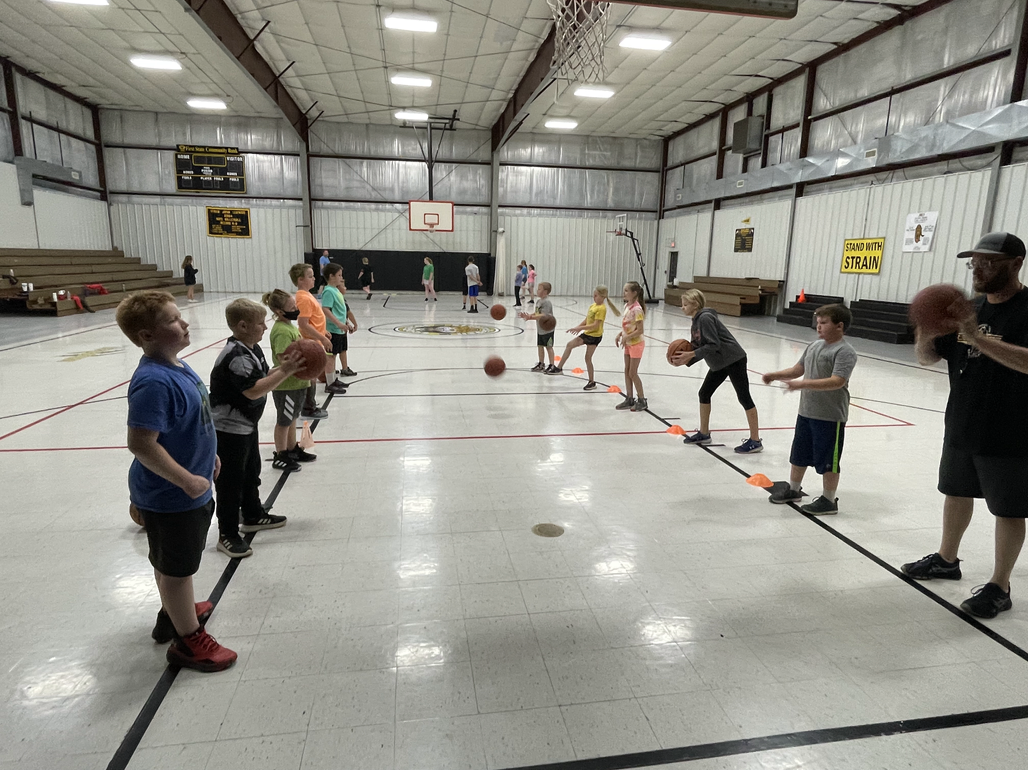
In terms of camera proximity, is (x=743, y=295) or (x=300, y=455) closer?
(x=300, y=455)

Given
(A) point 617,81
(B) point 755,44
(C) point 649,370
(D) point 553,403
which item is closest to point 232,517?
(D) point 553,403

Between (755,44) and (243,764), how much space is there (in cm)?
1725

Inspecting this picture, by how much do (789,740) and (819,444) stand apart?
7.62ft

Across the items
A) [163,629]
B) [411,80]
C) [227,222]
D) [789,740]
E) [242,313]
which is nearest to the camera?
[789,740]

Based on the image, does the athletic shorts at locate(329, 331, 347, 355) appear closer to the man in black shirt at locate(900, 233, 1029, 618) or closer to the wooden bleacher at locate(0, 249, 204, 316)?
Answer: the man in black shirt at locate(900, 233, 1029, 618)

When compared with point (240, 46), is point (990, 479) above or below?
below

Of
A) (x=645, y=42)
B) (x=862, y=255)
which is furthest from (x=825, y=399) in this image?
(x=862, y=255)

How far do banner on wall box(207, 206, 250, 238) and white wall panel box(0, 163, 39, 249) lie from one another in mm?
5938

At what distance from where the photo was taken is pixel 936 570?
10.8ft

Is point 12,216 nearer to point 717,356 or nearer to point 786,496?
point 717,356

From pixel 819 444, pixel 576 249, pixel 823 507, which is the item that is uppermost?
pixel 576 249

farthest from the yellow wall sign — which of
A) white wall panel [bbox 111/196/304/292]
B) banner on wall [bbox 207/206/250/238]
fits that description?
banner on wall [bbox 207/206/250/238]

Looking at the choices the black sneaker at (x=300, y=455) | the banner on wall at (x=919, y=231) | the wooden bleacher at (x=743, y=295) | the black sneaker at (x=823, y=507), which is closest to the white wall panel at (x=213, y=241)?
the wooden bleacher at (x=743, y=295)

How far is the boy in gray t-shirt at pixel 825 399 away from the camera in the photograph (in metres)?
3.81
